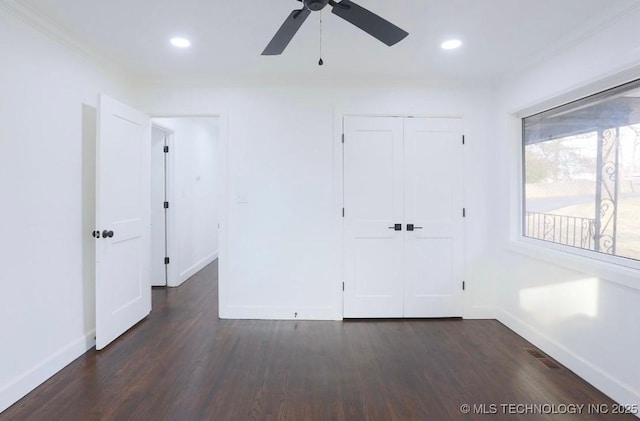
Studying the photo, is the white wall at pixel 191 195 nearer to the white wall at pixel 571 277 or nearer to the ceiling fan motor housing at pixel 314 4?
the ceiling fan motor housing at pixel 314 4

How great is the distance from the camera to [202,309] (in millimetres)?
3605

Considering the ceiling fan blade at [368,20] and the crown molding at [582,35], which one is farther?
the crown molding at [582,35]

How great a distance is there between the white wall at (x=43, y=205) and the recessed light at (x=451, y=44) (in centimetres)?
292

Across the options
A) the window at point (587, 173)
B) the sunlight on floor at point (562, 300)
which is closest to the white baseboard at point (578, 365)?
the sunlight on floor at point (562, 300)

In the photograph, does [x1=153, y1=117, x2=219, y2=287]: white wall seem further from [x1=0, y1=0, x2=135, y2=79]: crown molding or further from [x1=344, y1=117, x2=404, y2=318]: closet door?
[x1=344, y1=117, x2=404, y2=318]: closet door

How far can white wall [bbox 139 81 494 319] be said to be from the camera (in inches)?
131

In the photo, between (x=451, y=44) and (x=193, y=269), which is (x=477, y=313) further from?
(x=193, y=269)

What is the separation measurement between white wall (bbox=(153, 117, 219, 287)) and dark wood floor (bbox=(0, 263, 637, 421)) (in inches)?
60.4

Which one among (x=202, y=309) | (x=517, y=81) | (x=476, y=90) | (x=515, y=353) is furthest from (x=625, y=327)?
(x=202, y=309)

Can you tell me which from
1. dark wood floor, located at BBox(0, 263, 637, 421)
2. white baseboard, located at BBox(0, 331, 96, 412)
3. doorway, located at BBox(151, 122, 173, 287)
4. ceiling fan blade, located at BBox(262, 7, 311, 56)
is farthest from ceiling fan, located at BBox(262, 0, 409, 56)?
doorway, located at BBox(151, 122, 173, 287)

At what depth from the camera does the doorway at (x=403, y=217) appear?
3305 mm

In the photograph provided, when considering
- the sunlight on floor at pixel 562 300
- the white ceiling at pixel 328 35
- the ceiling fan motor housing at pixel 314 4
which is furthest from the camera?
the sunlight on floor at pixel 562 300

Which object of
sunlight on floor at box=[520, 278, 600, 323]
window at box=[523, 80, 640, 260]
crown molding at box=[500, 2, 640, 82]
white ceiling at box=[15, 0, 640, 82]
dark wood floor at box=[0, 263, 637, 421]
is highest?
white ceiling at box=[15, 0, 640, 82]

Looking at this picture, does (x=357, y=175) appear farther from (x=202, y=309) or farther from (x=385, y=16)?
(x=202, y=309)
